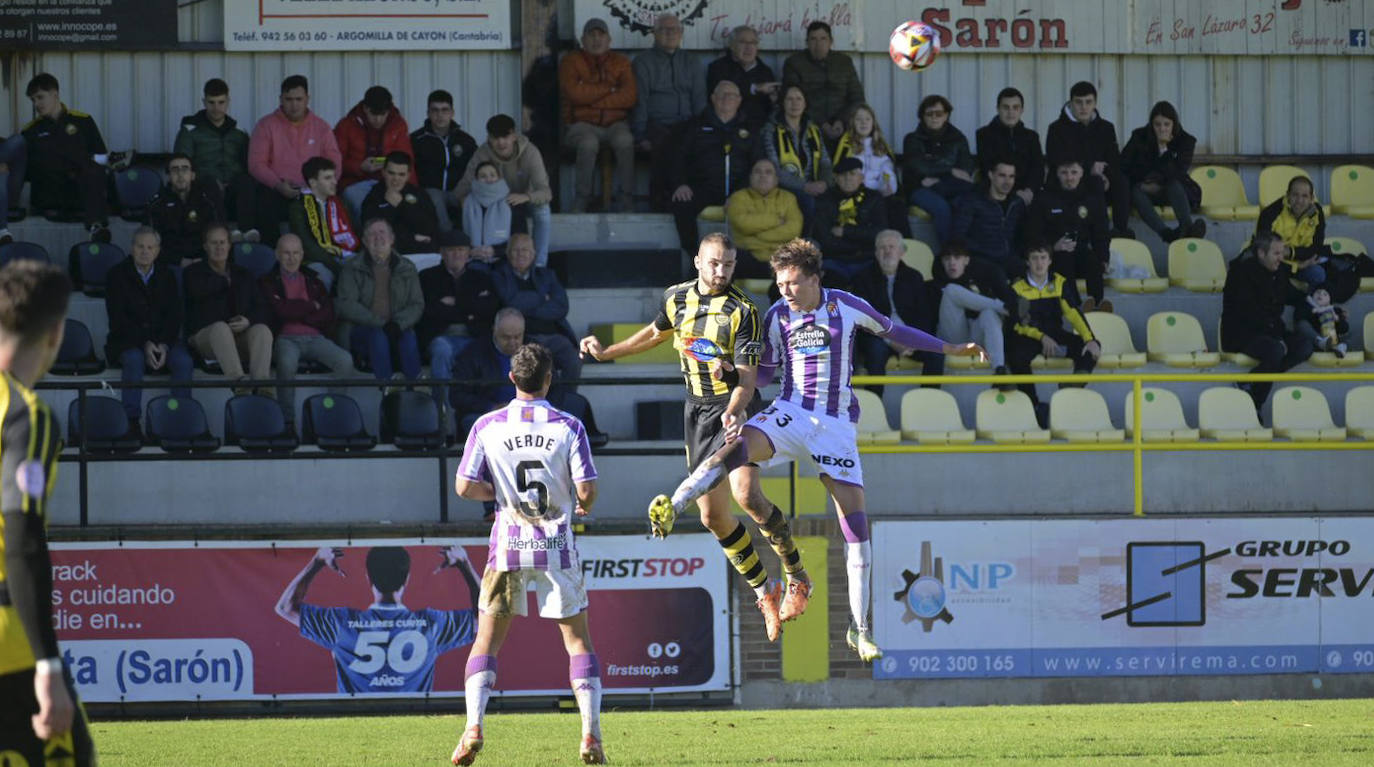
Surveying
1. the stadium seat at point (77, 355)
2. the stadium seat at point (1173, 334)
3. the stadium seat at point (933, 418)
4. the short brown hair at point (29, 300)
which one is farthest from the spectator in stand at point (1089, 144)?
the short brown hair at point (29, 300)

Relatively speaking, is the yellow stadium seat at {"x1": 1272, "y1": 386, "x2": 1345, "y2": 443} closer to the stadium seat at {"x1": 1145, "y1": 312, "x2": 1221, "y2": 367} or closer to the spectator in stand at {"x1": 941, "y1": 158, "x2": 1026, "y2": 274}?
the stadium seat at {"x1": 1145, "y1": 312, "x2": 1221, "y2": 367}

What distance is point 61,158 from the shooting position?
1520 centimetres

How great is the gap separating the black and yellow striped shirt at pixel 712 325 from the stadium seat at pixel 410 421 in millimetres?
4696

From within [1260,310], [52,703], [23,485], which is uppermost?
[1260,310]

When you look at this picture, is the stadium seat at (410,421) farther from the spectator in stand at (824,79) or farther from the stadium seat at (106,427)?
the spectator in stand at (824,79)

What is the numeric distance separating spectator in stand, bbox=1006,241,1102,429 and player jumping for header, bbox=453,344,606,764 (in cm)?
757

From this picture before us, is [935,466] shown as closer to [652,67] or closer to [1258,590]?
[1258,590]

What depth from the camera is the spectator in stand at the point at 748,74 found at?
16203 millimetres

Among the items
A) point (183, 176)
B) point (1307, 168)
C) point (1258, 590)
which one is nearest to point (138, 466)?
point (183, 176)

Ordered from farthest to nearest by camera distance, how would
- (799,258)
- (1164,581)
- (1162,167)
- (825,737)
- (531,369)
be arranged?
(1162,167) < (1164,581) < (825,737) < (799,258) < (531,369)

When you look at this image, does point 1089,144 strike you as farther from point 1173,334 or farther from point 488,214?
point 488,214

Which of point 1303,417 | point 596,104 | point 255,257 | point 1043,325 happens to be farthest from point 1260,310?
point 255,257

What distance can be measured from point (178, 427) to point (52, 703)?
30.2 ft

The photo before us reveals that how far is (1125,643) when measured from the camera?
13.2 metres
